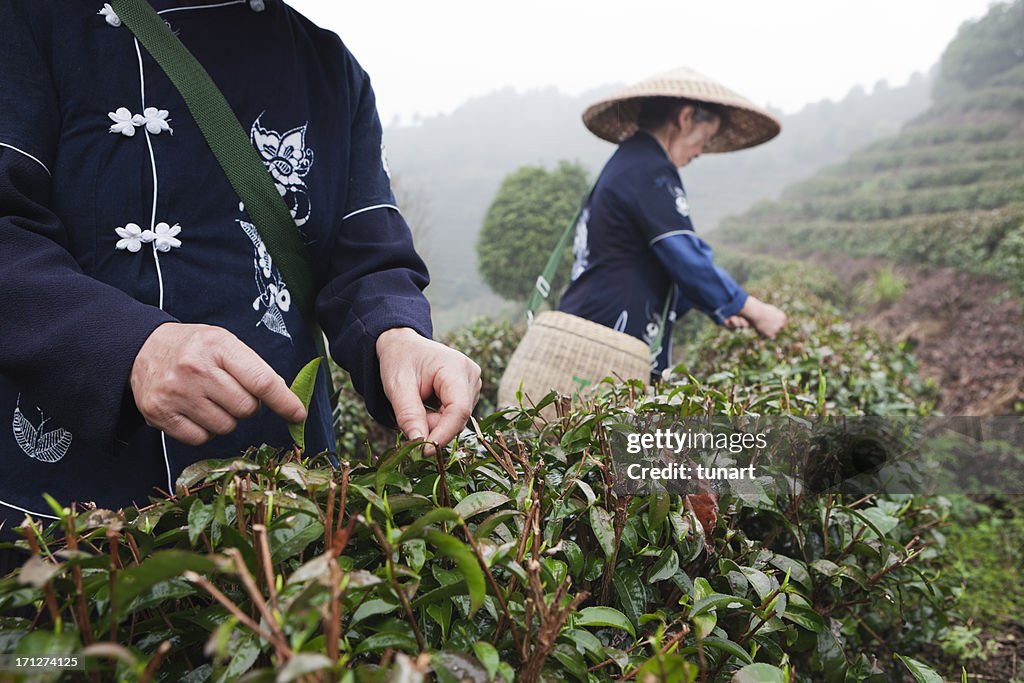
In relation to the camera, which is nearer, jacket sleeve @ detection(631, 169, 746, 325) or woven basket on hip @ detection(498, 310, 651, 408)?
woven basket on hip @ detection(498, 310, 651, 408)

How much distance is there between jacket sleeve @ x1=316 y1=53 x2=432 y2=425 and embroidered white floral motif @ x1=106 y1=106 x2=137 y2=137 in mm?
393

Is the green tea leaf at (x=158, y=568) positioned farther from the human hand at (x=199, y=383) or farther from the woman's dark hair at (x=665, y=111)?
the woman's dark hair at (x=665, y=111)

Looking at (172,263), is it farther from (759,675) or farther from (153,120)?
(759,675)

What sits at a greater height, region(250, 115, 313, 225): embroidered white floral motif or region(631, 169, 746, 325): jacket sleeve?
region(250, 115, 313, 225): embroidered white floral motif

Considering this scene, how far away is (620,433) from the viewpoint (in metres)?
0.99

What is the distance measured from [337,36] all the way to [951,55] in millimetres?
41090

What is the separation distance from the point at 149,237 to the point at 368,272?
368 mm

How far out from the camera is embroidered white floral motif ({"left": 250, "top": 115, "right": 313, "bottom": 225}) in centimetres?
118

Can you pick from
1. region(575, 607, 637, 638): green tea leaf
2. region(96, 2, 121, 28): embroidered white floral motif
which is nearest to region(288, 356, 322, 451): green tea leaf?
region(575, 607, 637, 638): green tea leaf

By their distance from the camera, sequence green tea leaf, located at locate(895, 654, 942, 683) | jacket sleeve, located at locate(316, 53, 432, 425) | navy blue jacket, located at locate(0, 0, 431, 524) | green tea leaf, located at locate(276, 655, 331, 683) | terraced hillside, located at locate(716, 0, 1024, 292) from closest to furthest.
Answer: green tea leaf, located at locate(276, 655, 331, 683) → green tea leaf, located at locate(895, 654, 942, 683) → navy blue jacket, located at locate(0, 0, 431, 524) → jacket sleeve, located at locate(316, 53, 432, 425) → terraced hillside, located at locate(716, 0, 1024, 292)

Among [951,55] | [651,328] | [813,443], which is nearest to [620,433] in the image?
[813,443]

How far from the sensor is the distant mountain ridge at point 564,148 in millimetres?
46594

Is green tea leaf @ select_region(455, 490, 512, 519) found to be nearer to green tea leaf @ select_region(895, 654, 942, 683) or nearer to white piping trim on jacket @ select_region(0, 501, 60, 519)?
green tea leaf @ select_region(895, 654, 942, 683)

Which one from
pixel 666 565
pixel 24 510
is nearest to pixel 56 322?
pixel 24 510
